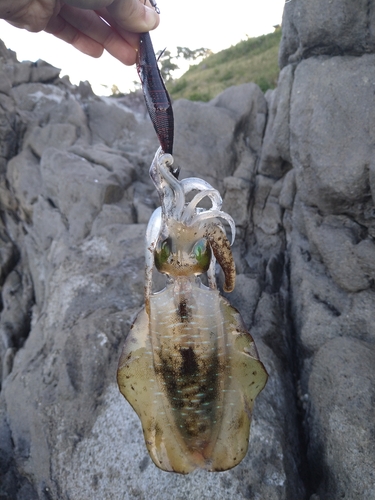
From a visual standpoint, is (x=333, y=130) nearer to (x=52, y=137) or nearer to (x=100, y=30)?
(x=100, y=30)

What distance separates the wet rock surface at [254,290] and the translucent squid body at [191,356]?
0.71 meters

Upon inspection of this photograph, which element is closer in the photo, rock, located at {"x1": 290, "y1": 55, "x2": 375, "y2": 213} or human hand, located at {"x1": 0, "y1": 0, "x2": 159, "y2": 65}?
human hand, located at {"x1": 0, "y1": 0, "x2": 159, "y2": 65}

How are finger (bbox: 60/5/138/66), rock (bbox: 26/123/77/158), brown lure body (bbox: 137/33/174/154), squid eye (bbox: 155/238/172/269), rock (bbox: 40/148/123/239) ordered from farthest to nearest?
rock (bbox: 26/123/77/158) < rock (bbox: 40/148/123/239) < finger (bbox: 60/5/138/66) < squid eye (bbox: 155/238/172/269) < brown lure body (bbox: 137/33/174/154)

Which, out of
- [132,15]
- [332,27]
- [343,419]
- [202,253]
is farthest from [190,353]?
[332,27]

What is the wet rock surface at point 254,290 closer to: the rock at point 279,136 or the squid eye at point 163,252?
the rock at point 279,136

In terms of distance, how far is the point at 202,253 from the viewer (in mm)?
2209

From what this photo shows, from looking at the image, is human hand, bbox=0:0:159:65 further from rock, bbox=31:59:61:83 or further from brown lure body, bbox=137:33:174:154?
rock, bbox=31:59:61:83

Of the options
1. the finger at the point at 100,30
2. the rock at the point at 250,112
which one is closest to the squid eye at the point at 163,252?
the finger at the point at 100,30

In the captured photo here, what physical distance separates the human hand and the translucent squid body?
89 cm

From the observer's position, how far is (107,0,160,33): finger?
2.20 metres

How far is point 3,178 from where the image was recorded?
6602mm

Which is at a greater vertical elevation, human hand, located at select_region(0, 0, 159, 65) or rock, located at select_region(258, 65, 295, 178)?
human hand, located at select_region(0, 0, 159, 65)

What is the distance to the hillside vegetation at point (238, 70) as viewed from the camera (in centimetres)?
1083

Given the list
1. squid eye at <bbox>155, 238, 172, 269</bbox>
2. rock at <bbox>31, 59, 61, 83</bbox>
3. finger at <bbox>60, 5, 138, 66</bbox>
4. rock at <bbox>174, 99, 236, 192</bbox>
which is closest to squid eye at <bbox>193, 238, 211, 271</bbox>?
squid eye at <bbox>155, 238, 172, 269</bbox>
